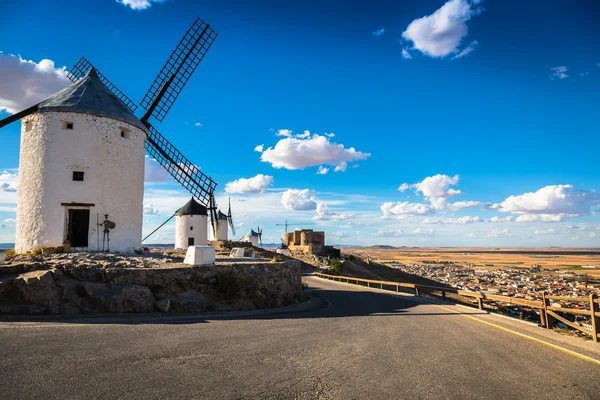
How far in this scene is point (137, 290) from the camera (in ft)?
38.4

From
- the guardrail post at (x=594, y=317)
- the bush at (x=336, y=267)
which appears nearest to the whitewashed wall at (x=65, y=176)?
the guardrail post at (x=594, y=317)

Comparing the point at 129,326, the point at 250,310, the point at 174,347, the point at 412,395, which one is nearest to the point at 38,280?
the point at 129,326

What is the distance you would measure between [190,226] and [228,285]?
27.6m

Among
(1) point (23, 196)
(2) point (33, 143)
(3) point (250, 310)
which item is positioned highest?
(2) point (33, 143)

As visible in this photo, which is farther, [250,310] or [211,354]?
[250,310]

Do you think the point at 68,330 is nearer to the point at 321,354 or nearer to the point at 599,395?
the point at 321,354

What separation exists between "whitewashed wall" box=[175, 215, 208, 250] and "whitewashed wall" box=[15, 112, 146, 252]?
23058mm

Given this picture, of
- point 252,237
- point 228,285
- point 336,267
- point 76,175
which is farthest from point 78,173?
point 252,237

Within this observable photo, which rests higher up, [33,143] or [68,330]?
[33,143]

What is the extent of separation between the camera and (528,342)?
352 inches

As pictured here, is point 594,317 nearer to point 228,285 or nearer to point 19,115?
point 228,285

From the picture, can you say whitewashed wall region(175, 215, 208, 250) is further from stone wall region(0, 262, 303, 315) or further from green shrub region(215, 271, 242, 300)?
green shrub region(215, 271, 242, 300)

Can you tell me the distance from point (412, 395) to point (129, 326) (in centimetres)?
740

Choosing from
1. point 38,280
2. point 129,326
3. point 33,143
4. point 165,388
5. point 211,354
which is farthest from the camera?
point 33,143
